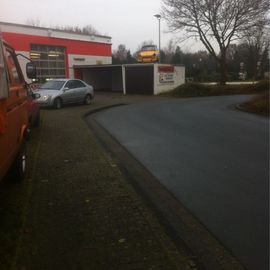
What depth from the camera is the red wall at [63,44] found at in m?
40.7

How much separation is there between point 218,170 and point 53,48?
4039cm

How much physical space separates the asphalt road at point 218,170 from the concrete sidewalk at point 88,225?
0.69m

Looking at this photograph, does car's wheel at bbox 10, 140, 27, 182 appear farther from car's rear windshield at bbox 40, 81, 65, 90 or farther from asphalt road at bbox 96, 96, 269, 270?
car's rear windshield at bbox 40, 81, 65, 90

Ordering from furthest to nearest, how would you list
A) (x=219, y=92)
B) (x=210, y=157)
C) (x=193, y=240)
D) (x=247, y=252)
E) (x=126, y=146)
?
(x=219, y=92) → (x=126, y=146) → (x=210, y=157) → (x=193, y=240) → (x=247, y=252)

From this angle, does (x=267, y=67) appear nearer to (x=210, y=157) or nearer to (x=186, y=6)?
(x=186, y=6)

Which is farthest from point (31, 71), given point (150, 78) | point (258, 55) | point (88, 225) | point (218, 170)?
point (258, 55)

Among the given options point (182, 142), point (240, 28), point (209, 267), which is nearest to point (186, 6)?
point (240, 28)

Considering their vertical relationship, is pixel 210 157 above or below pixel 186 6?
below

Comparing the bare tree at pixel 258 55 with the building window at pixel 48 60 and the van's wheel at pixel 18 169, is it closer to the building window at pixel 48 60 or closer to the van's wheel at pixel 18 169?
the building window at pixel 48 60

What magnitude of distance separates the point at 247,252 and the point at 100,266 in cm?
146

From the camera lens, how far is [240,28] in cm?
4078

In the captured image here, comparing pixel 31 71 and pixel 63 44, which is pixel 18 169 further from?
pixel 63 44

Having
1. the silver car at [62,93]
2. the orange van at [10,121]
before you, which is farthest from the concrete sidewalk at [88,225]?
the silver car at [62,93]

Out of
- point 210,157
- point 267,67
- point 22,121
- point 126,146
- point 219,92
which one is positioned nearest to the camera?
point 22,121
